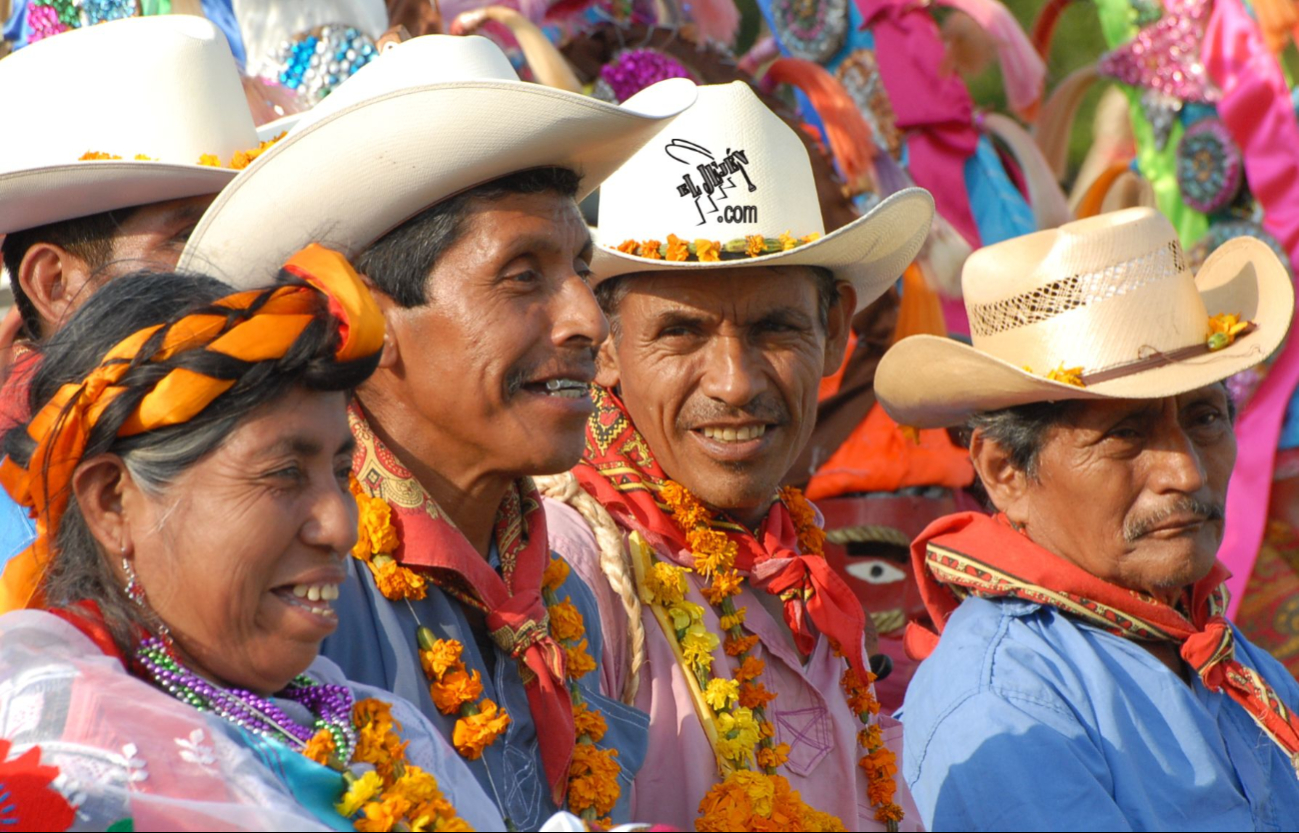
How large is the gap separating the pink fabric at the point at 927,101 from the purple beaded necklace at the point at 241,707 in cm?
584

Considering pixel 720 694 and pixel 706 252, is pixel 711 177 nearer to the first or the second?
pixel 706 252

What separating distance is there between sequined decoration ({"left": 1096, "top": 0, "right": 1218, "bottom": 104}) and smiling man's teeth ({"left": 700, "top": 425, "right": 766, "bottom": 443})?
5025 millimetres

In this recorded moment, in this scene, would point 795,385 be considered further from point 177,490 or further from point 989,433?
point 177,490

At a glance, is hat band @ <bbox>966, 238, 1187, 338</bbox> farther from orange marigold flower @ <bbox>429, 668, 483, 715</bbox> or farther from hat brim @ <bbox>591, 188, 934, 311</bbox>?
orange marigold flower @ <bbox>429, 668, 483, 715</bbox>

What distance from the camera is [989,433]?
3941 mm

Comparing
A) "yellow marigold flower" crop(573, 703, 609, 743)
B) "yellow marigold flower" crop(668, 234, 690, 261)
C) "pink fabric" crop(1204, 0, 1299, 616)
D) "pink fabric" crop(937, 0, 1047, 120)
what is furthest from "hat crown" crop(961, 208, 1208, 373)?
"pink fabric" crop(937, 0, 1047, 120)

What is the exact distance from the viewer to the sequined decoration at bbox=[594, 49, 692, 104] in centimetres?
573

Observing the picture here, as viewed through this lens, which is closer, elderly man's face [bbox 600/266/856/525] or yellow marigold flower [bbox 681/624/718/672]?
yellow marigold flower [bbox 681/624/718/672]

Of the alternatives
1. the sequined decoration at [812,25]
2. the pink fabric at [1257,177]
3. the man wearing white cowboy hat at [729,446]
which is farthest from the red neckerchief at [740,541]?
the sequined decoration at [812,25]

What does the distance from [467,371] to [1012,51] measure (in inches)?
245

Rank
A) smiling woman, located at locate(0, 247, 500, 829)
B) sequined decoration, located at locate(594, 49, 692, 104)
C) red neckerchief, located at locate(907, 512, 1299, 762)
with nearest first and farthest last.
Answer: smiling woman, located at locate(0, 247, 500, 829) < red neckerchief, located at locate(907, 512, 1299, 762) < sequined decoration, located at locate(594, 49, 692, 104)

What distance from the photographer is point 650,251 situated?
11.4 ft

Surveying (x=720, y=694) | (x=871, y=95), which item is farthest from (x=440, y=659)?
(x=871, y=95)

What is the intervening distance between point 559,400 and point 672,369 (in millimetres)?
823
